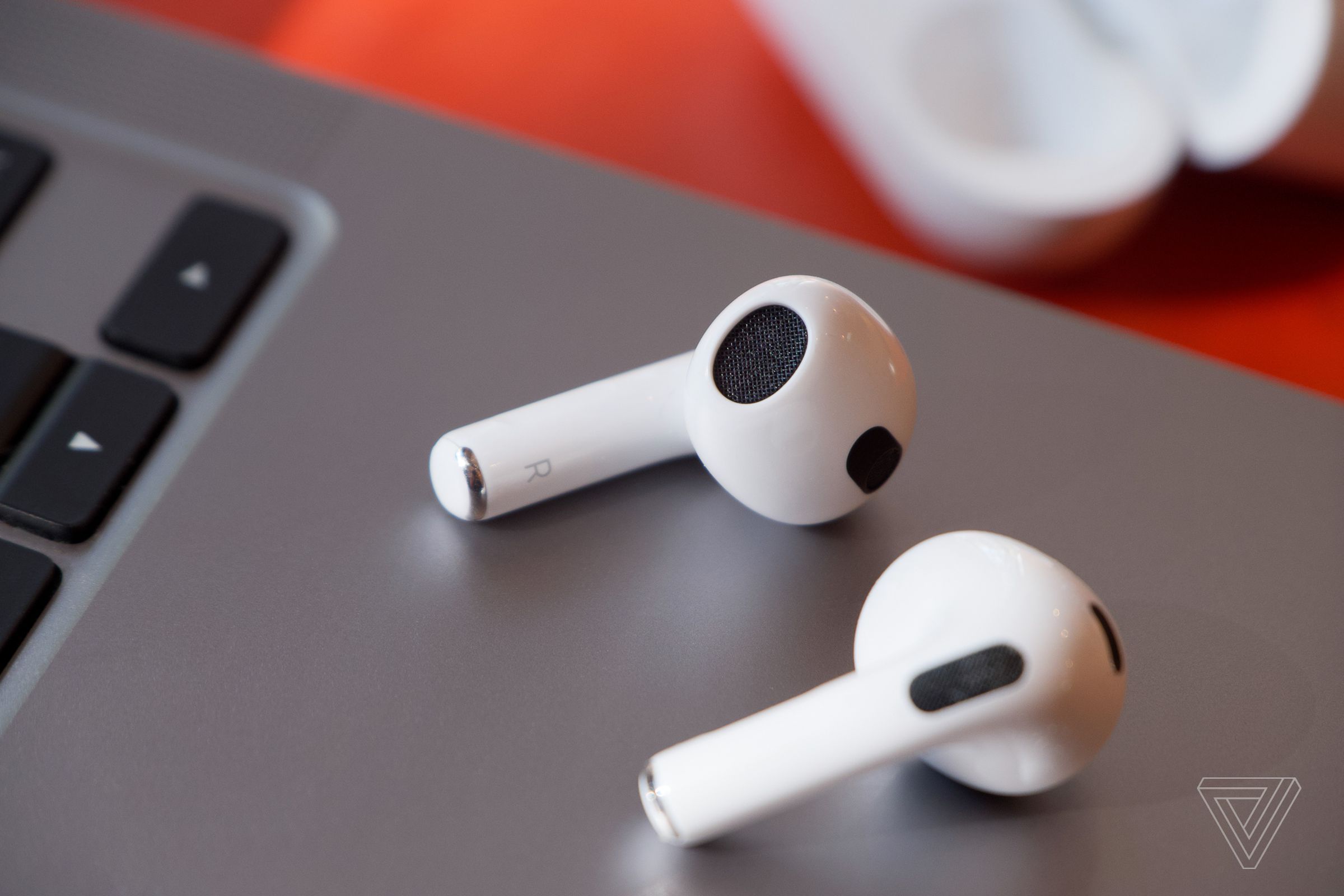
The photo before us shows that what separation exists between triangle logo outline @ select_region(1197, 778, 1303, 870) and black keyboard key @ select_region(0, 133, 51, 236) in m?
0.43

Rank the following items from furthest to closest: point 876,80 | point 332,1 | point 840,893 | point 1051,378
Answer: point 332,1 < point 876,80 < point 1051,378 < point 840,893

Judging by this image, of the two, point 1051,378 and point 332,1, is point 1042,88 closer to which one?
point 1051,378

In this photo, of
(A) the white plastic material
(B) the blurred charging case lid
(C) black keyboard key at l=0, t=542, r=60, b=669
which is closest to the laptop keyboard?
(C) black keyboard key at l=0, t=542, r=60, b=669

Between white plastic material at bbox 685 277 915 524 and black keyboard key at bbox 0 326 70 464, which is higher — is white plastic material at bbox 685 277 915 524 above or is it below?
above

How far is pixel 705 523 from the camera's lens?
0.36m

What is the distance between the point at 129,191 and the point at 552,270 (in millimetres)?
160

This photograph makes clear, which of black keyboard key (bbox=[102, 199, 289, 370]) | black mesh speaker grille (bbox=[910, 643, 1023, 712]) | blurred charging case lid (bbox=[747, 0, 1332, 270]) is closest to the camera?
black mesh speaker grille (bbox=[910, 643, 1023, 712])

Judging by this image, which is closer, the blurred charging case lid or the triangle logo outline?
the triangle logo outline

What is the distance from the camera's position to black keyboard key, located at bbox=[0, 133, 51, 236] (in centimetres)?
42

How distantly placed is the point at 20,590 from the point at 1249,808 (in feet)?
1.14

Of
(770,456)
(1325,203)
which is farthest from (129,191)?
(1325,203)

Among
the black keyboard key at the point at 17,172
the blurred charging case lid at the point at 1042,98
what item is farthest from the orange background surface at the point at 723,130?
the black keyboard key at the point at 17,172

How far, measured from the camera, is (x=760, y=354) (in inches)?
12.8

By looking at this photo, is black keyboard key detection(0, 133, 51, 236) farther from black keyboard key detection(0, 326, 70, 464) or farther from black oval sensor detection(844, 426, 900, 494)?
black oval sensor detection(844, 426, 900, 494)
